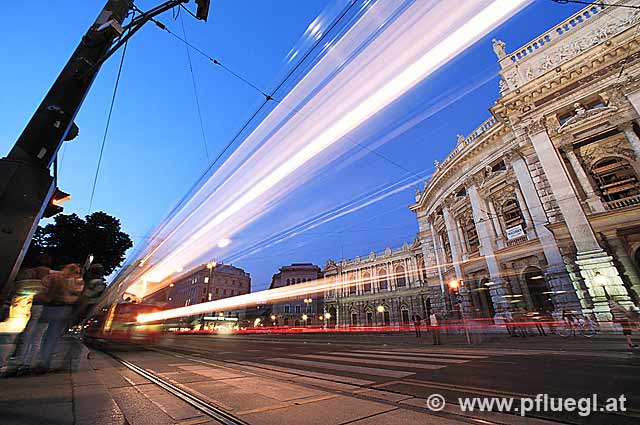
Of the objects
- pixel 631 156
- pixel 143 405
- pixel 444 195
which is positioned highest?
pixel 444 195

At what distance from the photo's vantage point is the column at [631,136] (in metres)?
14.1

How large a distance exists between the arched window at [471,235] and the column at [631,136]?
1093 cm

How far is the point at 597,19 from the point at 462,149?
10524 millimetres

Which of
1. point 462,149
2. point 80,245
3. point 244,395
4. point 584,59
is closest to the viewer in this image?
point 244,395

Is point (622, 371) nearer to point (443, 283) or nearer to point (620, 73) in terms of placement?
point (620, 73)

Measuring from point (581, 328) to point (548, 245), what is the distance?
472 centimetres

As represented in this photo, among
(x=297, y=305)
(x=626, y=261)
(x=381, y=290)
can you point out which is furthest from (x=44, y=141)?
(x=297, y=305)

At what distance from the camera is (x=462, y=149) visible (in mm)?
23312

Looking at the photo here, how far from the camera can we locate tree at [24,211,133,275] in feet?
54.2

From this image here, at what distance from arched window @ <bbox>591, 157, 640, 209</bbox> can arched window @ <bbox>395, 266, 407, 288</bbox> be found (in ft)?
101

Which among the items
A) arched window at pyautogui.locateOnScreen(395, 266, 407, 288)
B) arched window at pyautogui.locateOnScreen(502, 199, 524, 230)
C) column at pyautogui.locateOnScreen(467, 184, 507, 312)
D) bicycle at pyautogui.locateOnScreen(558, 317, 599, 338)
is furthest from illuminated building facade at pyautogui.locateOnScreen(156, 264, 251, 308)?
bicycle at pyautogui.locateOnScreen(558, 317, 599, 338)

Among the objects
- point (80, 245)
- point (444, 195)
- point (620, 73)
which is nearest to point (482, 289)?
point (444, 195)

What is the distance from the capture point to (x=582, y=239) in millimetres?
14203

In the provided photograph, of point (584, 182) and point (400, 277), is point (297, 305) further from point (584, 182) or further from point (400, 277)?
point (584, 182)
